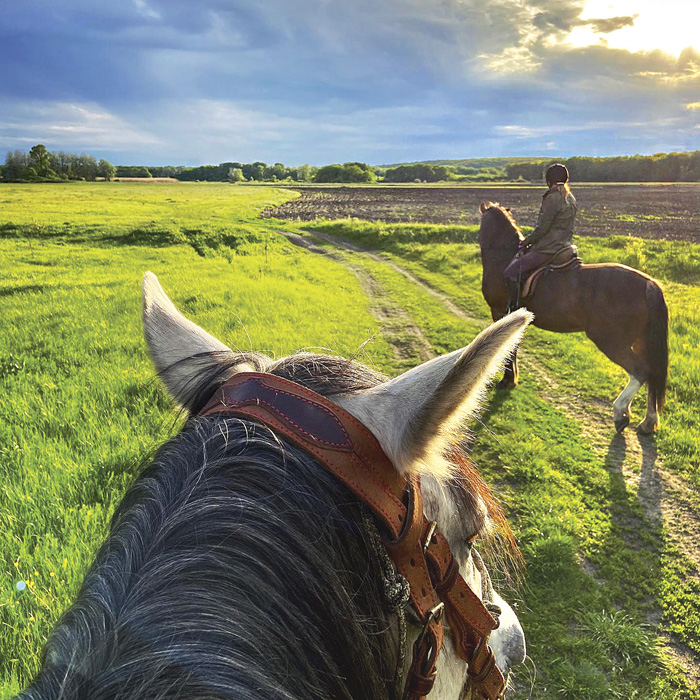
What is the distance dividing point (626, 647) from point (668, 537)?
4.77 feet

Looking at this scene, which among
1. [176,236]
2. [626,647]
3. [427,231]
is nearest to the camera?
[626,647]

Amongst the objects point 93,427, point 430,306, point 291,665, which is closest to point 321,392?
point 291,665

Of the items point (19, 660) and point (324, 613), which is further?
point (19, 660)

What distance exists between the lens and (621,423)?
5.69 metres

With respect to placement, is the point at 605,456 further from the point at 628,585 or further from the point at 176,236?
the point at 176,236

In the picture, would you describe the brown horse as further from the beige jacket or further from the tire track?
the tire track

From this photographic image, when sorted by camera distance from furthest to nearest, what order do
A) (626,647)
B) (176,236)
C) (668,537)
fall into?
(176,236)
(668,537)
(626,647)

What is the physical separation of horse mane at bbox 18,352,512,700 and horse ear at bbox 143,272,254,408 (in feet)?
1.07

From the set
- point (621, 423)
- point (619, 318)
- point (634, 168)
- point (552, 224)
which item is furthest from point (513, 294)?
point (634, 168)

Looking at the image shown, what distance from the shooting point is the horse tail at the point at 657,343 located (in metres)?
5.51

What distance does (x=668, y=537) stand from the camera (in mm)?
4082

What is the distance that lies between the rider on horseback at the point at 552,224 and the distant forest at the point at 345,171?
6078cm

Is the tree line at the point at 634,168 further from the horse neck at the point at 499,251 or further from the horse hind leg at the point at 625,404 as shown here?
the horse hind leg at the point at 625,404

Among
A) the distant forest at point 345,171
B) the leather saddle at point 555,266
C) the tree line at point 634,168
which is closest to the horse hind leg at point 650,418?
the leather saddle at point 555,266
